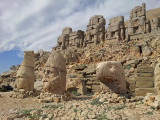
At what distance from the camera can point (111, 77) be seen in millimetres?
5660

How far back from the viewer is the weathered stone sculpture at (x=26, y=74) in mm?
7777

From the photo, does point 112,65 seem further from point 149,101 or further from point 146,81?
point 146,81

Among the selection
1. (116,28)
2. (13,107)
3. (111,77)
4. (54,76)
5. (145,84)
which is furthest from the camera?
(116,28)

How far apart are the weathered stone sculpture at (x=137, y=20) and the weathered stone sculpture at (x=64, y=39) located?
10.6 metres

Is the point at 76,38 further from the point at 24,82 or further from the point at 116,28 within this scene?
the point at 24,82

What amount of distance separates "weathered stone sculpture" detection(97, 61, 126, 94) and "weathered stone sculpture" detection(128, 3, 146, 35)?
1155 centimetres

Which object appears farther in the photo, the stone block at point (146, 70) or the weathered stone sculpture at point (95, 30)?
the weathered stone sculpture at point (95, 30)

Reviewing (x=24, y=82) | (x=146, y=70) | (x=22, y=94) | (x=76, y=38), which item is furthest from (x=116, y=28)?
(x=22, y=94)

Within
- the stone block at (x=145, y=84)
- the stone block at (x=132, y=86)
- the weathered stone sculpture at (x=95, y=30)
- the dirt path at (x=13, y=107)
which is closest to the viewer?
the dirt path at (x=13, y=107)

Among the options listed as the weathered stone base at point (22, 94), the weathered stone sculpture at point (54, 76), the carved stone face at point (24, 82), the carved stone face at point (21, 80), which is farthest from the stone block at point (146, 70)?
the carved stone face at point (21, 80)

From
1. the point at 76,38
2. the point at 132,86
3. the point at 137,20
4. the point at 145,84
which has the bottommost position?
the point at 132,86

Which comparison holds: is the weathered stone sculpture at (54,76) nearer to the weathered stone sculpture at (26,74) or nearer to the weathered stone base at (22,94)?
the weathered stone base at (22,94)

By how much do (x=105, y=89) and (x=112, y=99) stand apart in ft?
2.62

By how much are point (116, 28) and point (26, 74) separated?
1265cm
